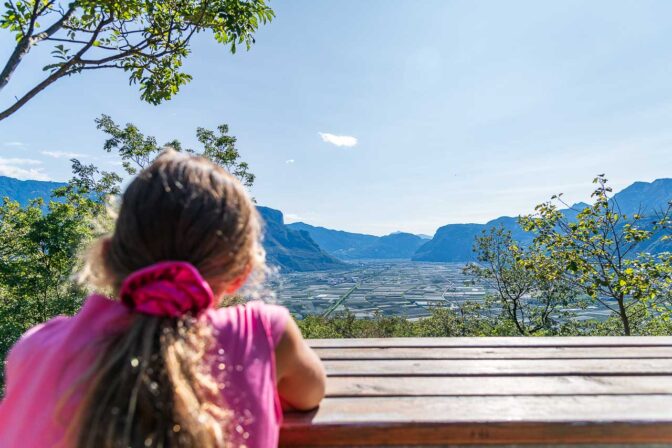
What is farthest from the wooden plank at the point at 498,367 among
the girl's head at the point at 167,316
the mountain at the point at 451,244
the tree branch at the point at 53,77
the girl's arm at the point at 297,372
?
the mountain at the point at 451,244

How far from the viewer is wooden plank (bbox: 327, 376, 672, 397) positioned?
3.87 feet

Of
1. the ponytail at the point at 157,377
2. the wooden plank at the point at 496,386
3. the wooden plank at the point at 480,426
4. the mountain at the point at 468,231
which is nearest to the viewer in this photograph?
the ponytail at the point at 157,377

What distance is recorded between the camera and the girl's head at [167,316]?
62cm

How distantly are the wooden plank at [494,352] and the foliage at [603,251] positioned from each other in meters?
5.63

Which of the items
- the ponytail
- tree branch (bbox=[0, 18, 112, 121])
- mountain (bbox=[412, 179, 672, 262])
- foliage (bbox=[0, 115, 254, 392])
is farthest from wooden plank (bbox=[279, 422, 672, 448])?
mountain (bbox=[412, 179, 672, 262])

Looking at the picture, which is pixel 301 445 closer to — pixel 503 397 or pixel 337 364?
pixel 337 364

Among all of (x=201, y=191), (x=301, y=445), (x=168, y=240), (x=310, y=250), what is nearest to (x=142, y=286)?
(x=168, y=240)

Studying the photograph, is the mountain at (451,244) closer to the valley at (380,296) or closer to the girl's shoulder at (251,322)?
the valley at (380,296)

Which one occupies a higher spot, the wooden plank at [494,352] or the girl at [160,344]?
the girl at [160,344]

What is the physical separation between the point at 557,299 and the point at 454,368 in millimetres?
12210

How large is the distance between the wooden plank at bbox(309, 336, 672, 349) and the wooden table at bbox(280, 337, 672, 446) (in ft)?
0.09

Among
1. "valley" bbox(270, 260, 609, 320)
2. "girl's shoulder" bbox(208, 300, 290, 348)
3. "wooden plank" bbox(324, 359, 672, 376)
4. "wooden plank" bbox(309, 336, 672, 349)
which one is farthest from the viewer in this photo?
"valley" bbox(270, 260, 609, 320)

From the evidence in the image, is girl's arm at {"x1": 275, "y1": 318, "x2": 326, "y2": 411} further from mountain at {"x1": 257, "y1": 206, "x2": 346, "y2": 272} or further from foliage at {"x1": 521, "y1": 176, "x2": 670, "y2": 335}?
mountain at {"x1": 257, "y1": 206, "x2": 346, "y2": 272}

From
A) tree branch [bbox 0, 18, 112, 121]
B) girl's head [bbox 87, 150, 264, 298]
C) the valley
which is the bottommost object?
the valley
